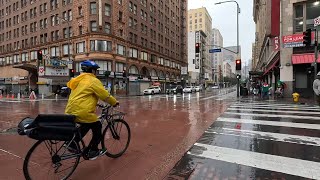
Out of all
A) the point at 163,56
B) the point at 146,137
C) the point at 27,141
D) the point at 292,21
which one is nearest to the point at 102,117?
the point at 146,137

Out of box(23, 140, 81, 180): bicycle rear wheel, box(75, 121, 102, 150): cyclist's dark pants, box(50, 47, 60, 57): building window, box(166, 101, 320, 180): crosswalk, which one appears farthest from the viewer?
box(50, 47, 60, 57): building window

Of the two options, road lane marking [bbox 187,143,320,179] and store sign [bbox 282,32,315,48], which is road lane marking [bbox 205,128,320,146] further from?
store sign [bbox 282,32,315,48]

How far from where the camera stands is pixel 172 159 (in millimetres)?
5148

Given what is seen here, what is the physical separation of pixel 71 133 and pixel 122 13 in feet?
153

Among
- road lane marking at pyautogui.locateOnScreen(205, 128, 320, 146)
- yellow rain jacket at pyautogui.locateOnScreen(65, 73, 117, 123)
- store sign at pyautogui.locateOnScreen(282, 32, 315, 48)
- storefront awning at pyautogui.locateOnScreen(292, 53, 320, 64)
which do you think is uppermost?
store sign at pyautogui.locateOnScreen(282, 32, 315, 48)

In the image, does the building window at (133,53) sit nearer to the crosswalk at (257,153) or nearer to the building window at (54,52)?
the building window at (54,52)

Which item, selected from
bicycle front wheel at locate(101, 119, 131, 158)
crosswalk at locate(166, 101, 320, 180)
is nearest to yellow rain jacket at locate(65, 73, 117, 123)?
bicycle front wheel at locate(101, 119, 131, 158)

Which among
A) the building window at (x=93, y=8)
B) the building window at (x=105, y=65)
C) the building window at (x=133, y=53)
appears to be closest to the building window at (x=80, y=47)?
the building window at (x=105, y=65)

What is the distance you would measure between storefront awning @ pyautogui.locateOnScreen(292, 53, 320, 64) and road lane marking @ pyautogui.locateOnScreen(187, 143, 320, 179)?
62.9 ft

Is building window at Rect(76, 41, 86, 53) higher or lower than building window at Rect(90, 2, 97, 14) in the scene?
lower

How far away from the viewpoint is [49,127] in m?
3.80

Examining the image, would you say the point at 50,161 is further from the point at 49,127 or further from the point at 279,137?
the point at 279,137

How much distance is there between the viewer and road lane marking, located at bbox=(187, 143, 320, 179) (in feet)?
14.2

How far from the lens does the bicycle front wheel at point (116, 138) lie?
16.7 feet
